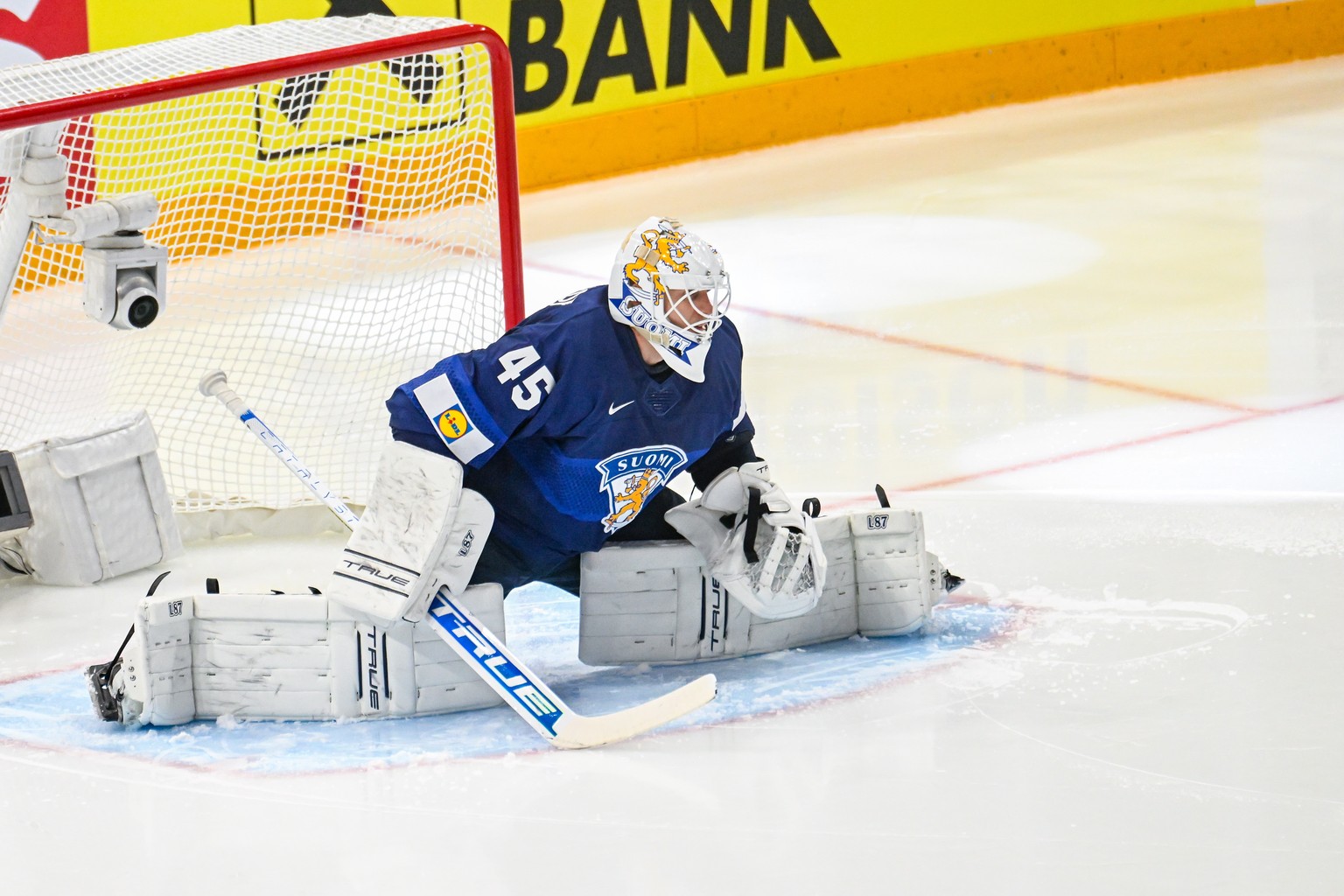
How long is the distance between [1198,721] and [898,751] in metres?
0.49

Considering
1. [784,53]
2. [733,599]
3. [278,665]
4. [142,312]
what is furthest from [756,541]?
[784,53]

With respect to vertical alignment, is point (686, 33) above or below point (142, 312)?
above

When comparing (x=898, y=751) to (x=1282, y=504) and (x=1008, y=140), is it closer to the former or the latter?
(x=1282, y=504)

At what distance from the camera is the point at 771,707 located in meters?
3.04

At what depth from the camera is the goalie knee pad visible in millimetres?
2992

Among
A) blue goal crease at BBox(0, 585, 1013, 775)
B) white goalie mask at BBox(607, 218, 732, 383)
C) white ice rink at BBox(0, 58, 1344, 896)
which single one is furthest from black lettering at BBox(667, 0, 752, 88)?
white goalie mask at BBox(607, 218, 732, 383)

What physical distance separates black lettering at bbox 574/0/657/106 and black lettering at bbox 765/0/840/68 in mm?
674

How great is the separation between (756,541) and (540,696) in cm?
53

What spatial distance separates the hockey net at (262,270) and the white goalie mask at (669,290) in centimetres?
112

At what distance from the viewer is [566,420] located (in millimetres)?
3006

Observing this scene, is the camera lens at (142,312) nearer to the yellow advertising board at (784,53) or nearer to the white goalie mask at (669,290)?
the white goalie mask at (669,290)

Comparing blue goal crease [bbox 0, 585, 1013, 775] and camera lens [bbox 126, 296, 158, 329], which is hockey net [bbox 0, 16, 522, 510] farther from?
blue goal crease [bbox 0, 585, 1013, 775]

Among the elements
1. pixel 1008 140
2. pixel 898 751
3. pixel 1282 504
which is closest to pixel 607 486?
pixel 898 751

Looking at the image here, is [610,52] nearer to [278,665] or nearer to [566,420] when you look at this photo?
[566,420]
